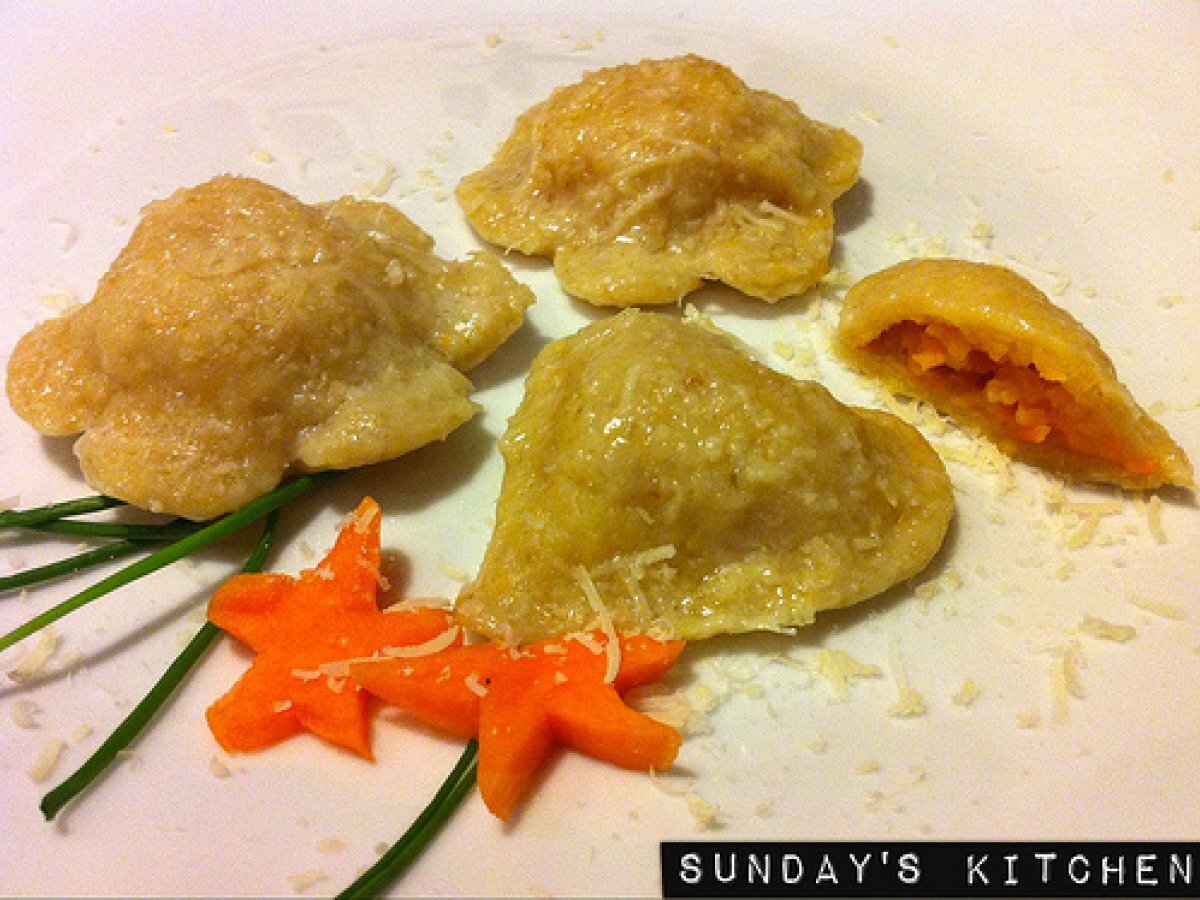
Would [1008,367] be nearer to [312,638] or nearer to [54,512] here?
[312,638]

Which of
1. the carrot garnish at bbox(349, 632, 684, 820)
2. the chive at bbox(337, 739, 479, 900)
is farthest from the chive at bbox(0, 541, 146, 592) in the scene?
the chive at bbox(337, 739, 479, 900)

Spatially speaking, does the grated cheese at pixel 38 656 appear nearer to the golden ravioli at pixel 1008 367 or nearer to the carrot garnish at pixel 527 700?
the carrot garnish at pixel 527 700

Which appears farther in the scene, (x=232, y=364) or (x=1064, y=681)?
(x=232, y=364)

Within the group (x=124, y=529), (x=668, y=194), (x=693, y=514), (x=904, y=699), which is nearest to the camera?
(x=904, y=699)

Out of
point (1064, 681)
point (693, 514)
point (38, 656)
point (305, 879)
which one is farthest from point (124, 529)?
point (1064, 681)

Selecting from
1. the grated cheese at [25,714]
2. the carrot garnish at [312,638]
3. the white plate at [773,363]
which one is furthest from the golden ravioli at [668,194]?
the grated cheese at [25,714]

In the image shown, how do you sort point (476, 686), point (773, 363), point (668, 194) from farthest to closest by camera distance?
point (668, 194) → point (773, 363) → point (476, 686)

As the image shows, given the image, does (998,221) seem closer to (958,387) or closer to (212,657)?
(958,387)

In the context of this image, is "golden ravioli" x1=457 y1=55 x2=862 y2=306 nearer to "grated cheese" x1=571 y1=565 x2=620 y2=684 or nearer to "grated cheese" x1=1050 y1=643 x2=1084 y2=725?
"grated cheese" x1=571 y1=565 x2=620 y2=684
